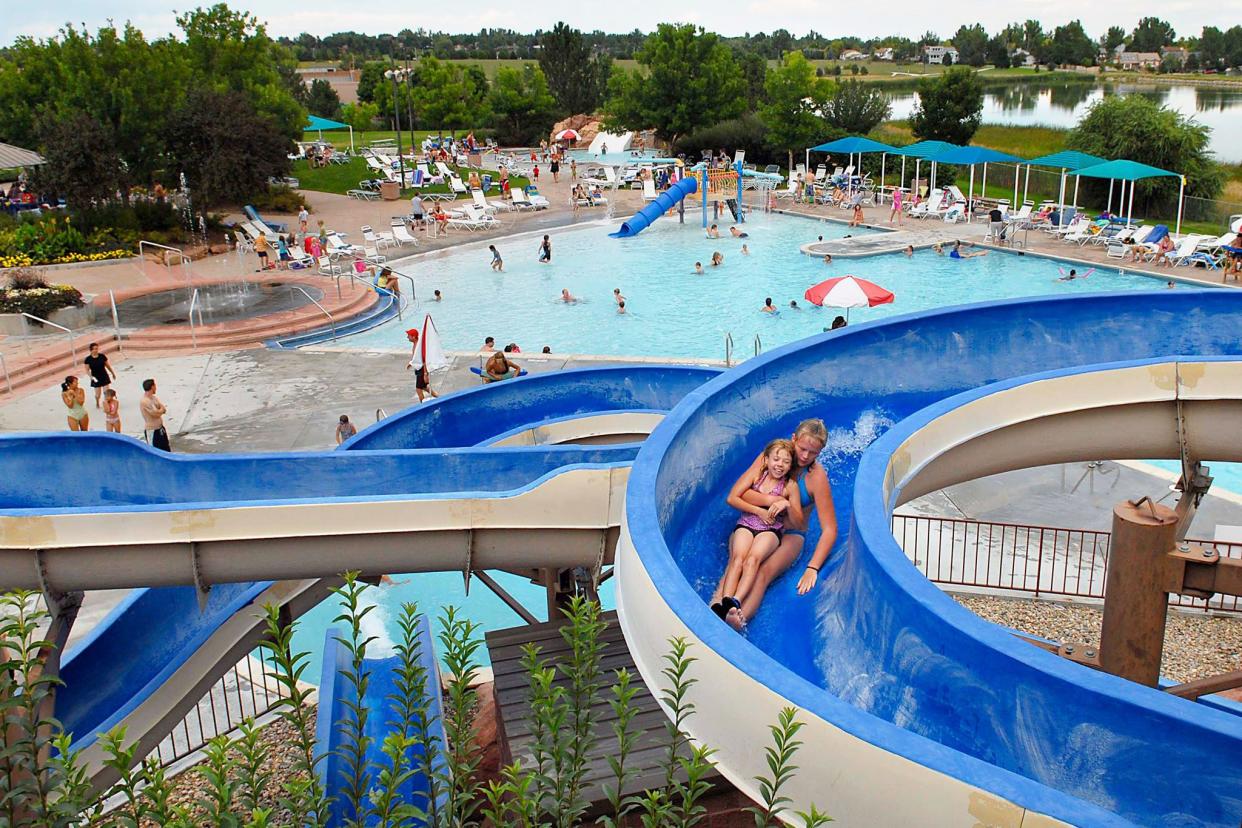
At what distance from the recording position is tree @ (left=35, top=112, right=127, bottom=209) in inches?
1109

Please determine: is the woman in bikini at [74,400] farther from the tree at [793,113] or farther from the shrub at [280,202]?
the tree at [793,113]

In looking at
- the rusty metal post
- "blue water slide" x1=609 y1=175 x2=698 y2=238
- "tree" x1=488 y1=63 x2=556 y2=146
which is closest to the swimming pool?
"blue water slide" x1=609 y1=175 x2=698 y2=238

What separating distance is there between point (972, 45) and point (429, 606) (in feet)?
539

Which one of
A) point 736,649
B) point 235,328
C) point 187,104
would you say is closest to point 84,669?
point 736,649

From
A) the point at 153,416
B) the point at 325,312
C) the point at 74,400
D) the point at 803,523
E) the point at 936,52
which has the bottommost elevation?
the point at 325,312

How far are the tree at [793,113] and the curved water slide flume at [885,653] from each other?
36.5 meters

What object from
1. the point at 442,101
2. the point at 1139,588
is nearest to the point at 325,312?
the point at 1139,588

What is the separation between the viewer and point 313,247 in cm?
2806

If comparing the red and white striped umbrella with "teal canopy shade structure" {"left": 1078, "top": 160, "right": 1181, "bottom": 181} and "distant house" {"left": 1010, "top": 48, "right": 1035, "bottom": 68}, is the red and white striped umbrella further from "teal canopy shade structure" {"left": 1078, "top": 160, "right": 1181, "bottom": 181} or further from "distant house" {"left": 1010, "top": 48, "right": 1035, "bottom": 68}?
"distant house" {"left": 1010, "top": 48, "right": 1035, "bottom": 68}

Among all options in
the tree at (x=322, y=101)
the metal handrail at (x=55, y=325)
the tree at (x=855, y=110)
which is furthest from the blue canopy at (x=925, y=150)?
the tree at (x=322, y=101)

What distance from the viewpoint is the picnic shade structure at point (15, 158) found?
91.9 ft

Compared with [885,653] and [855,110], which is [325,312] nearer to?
[885,653]

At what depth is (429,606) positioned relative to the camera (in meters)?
12.0

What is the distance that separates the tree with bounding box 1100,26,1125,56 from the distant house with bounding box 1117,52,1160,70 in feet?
9.54
